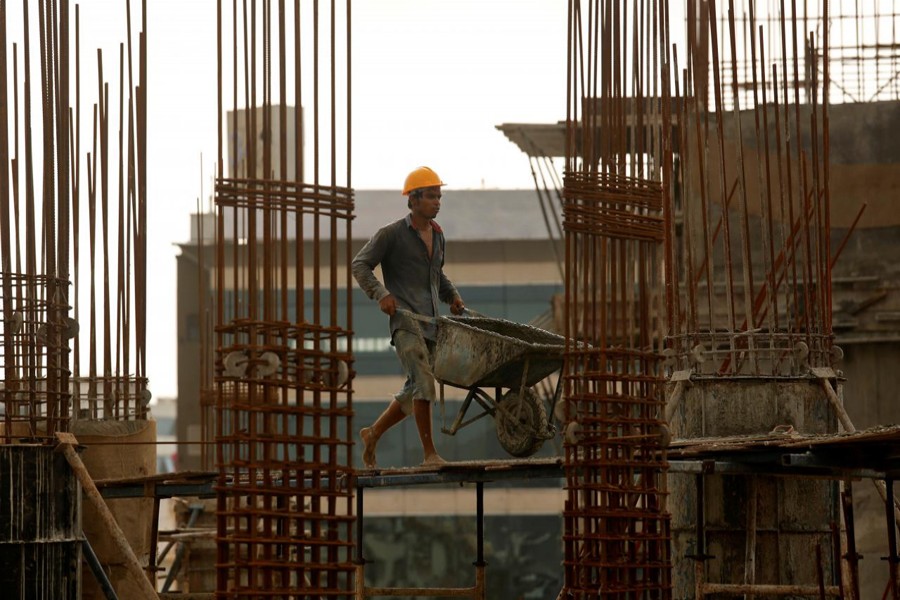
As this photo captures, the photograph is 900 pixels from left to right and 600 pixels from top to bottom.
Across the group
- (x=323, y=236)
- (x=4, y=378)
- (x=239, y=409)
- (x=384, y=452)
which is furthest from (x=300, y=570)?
(x=323, y=236)

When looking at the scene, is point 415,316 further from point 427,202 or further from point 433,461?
point 433,461

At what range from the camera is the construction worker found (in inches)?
515

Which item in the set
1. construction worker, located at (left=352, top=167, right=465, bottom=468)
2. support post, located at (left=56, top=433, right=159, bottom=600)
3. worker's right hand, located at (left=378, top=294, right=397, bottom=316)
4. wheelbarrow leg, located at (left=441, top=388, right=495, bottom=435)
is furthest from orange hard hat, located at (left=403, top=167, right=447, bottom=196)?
support post, located at (left=56, top=433, right=159, bottom=600)

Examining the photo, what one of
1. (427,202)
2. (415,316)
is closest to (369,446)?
(415,316)

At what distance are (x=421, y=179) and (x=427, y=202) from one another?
18 centimetres

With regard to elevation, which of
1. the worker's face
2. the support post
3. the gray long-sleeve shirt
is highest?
the worker's face

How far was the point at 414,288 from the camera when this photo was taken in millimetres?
13289

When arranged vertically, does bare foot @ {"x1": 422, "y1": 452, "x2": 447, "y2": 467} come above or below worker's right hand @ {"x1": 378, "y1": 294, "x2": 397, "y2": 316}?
below

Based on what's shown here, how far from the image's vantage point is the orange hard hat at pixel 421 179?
516 inches

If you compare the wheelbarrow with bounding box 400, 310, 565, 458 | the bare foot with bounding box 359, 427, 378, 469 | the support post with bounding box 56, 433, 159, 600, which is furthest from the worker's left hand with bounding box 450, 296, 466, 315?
the support post with bounding box 56, 433, 159, 600

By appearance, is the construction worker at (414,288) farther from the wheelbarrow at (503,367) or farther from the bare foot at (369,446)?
the wheelbarrow at (503,367)

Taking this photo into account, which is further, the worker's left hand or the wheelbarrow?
the worker's left hand

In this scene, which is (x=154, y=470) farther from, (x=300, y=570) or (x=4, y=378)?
(x=300, y=570)

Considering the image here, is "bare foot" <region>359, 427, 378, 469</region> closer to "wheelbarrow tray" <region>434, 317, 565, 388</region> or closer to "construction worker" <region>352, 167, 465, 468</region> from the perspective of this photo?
"construction worker" <region>352, 167, 465, 468</region>
